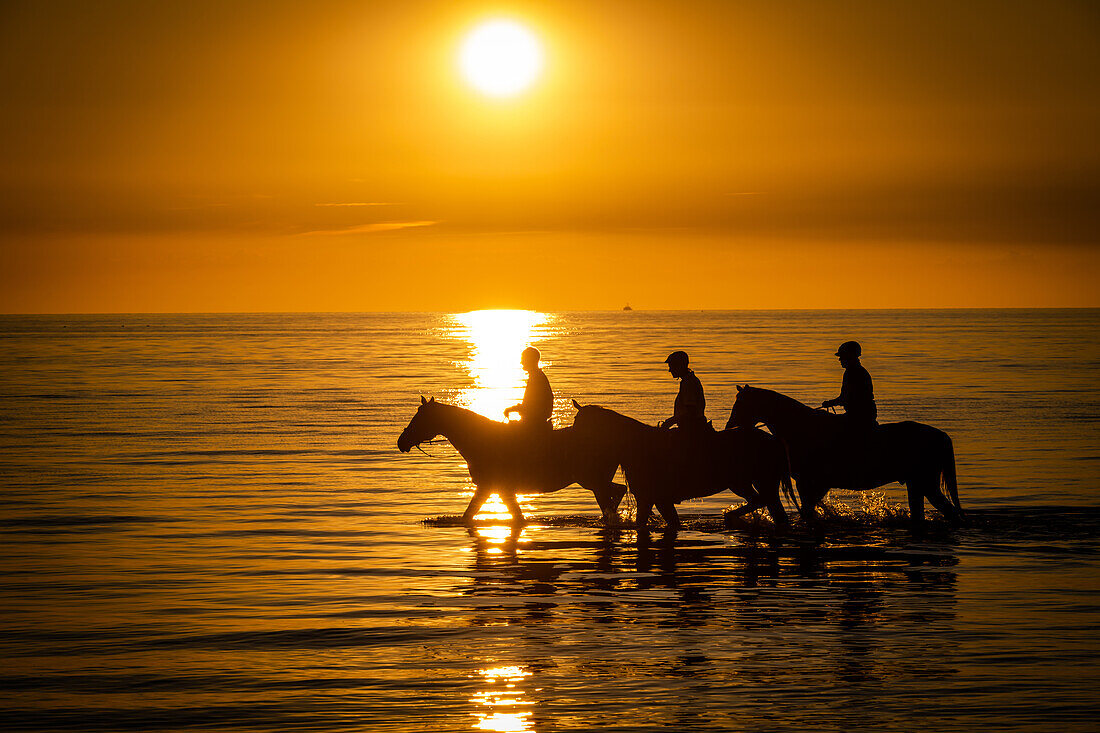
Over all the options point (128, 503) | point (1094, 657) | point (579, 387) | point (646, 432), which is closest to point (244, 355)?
point (579, 387)

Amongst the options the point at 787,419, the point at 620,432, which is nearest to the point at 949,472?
the point at 787,419

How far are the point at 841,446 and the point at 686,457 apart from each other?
6.92 feet

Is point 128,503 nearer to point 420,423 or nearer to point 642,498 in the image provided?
point 420,423

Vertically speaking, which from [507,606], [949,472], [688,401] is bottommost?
[507,606]

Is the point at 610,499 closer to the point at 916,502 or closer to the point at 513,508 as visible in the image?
the point at 513,508

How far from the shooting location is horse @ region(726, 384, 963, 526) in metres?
17.0

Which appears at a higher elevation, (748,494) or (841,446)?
(841,446)

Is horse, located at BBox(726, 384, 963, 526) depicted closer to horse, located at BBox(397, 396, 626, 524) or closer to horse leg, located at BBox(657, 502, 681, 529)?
horse leg, located at BBox(657, 502, 681, 529)

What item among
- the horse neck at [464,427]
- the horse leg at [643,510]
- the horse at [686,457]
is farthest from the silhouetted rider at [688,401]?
the horse neck at [464,427]

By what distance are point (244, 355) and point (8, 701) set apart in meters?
94.5

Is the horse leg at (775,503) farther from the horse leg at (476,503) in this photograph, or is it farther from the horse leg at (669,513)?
the horse leg at (476,503)

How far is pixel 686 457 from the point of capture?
16844 mm

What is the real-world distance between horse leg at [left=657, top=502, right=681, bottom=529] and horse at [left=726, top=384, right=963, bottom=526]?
1406mm

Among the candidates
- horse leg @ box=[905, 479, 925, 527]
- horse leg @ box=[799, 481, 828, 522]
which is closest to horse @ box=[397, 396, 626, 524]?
horse leg @ box=[799, 481, 828, 522]
